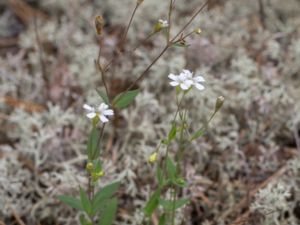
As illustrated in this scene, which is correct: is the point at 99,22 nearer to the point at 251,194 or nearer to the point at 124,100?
the point at 124,100

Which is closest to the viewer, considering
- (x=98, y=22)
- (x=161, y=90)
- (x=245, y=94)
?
(x=98, y=22)

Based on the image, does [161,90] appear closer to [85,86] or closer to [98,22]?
[85,86]

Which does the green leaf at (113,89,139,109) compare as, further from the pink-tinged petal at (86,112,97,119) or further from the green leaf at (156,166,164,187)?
the green leaf at (156,166,164,187)

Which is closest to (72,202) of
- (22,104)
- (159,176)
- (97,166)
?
(97,166)

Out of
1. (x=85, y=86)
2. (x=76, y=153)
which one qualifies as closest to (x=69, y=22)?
(x=85, y=86)

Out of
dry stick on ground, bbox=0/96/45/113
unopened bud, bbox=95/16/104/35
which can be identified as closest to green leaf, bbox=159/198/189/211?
unopened bud, bbox=95/16/104/35

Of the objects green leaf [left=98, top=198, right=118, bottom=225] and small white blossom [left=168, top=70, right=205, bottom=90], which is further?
green leaf [left=98, top=198, right=118, bottom=225]
